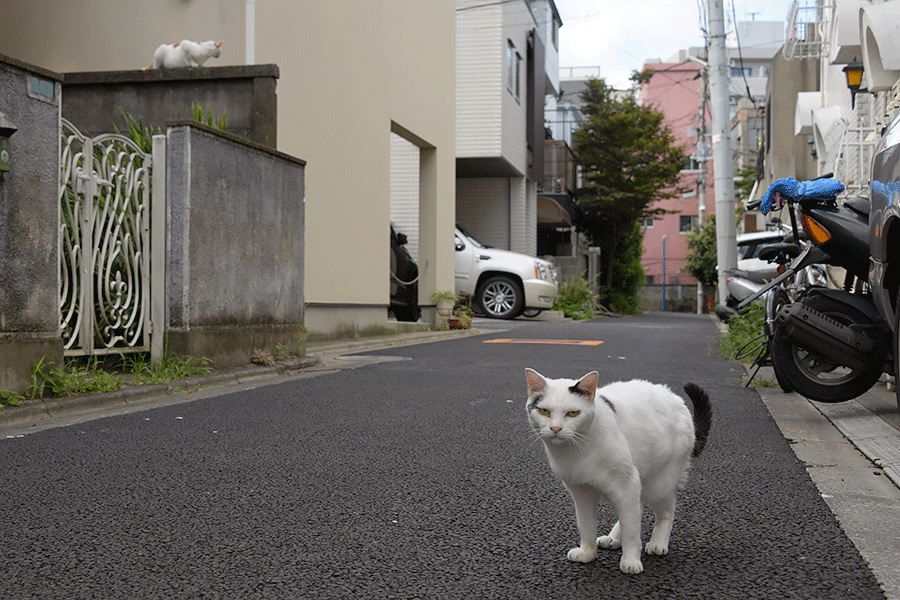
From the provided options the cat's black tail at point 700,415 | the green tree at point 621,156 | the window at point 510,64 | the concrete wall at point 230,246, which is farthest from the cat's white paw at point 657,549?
the green tree at point 621,156

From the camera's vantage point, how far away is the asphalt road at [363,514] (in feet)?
7.83

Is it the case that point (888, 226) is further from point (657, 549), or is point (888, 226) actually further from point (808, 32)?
point (808, 32)

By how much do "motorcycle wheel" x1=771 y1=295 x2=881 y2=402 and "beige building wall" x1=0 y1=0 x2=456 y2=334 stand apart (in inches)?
229

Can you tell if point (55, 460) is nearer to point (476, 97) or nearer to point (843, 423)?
point (843, 423)

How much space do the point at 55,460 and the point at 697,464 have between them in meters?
3.00

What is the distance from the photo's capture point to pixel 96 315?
6.28 m

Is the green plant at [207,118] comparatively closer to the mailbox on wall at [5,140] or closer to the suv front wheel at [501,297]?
the mailbox on wall at [5,140]

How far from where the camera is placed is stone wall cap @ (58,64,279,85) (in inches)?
323

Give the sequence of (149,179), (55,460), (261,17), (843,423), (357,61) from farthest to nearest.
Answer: (357,61), (261,17), (149,179), (843,423), (55,460)

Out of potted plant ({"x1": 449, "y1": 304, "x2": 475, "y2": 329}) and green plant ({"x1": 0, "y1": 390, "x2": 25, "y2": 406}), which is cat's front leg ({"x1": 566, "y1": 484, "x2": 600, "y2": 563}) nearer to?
green plant ({"x1": 0, "y1": 390, "x2": 25, "y2": 406})

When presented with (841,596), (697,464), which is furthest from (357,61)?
(841,596)

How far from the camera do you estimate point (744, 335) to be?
9523 mm

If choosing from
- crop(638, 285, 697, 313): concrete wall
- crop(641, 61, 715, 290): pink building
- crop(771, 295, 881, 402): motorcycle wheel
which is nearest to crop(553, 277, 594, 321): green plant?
crop(771, 295, 881, 402): motorcycle wheel

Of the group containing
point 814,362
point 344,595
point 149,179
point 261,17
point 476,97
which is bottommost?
point 344,595
